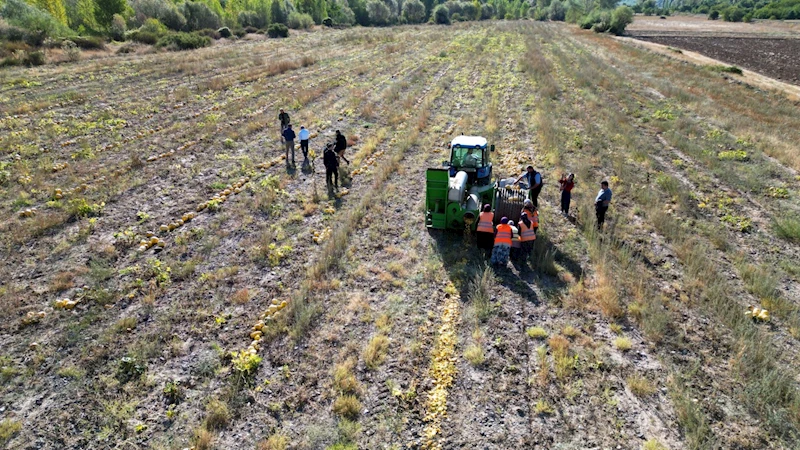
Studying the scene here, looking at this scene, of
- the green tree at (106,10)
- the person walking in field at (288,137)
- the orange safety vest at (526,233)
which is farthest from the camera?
the green tree at (106,10)

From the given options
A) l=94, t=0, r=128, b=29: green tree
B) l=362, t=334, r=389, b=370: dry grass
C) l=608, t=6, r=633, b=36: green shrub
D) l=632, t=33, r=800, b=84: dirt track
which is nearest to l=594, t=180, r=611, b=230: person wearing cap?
l=362, t=334, r=389, b=370: dry grass

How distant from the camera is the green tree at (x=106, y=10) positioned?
49062 mm

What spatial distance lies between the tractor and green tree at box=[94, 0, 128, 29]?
5544cm

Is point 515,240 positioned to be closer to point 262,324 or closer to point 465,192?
point 465,192

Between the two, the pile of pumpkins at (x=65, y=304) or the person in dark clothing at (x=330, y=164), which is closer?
the pile of pumpkins at (x=65, y=304)

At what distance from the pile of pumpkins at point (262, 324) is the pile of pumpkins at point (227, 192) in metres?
5.91

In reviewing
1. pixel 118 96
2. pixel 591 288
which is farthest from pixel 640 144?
pixel 118 96

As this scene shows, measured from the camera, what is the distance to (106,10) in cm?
4941

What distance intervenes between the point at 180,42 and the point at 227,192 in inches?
1590

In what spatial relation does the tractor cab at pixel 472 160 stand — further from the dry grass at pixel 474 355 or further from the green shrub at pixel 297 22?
the green shrub at pixel 297 22

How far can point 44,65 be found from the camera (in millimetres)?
33375

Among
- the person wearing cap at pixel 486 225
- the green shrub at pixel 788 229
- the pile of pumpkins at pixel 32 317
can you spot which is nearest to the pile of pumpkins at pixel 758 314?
the green shrub at pixel 788 229

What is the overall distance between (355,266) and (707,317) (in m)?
8.15

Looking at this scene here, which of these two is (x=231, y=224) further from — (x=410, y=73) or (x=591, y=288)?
(x=410, y=73)
